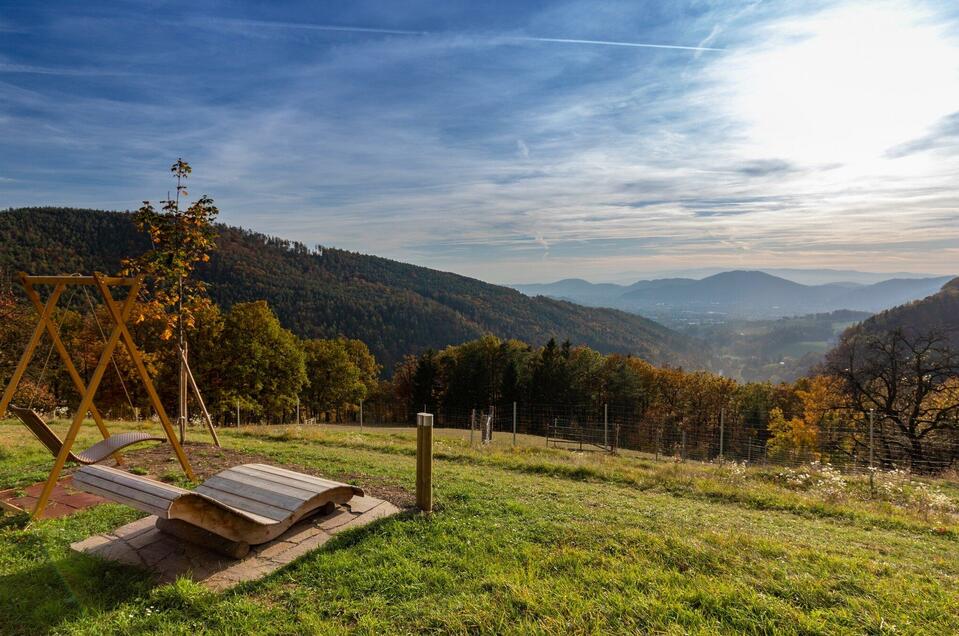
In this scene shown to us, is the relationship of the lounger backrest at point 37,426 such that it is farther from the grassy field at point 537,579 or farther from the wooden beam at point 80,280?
the wooden beam at point 80,280

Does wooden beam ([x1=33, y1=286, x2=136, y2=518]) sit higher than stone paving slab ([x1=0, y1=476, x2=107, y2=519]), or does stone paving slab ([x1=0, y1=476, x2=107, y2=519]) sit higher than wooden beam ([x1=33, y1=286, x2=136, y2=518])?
wooden beam ([x1=33, y1=286, x2=136, y2=518])

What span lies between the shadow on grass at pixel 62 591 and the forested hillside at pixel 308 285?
2945 inches

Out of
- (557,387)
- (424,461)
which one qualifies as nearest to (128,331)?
(424,461)

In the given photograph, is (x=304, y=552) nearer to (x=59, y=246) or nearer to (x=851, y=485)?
(x=851, y=485)

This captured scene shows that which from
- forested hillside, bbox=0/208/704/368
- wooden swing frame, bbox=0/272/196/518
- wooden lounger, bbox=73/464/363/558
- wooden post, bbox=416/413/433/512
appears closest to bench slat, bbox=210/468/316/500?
wooden lounger, bbox=73/464/363/558

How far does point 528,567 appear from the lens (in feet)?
13.8

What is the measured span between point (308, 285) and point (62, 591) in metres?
137

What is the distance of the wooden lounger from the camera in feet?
13.3

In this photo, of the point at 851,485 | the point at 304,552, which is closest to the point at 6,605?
the point at 304,552

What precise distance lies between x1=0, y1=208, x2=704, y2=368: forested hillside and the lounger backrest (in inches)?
2821

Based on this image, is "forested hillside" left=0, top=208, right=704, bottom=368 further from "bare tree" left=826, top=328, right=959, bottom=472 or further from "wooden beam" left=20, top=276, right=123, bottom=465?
"bare tree" left=826, top=328, right=959, bottom=472

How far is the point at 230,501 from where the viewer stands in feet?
16.0

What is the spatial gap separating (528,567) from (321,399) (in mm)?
47013

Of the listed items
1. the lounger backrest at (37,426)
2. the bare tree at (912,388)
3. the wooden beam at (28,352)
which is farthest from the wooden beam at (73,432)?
the bare tree at (912,388)
